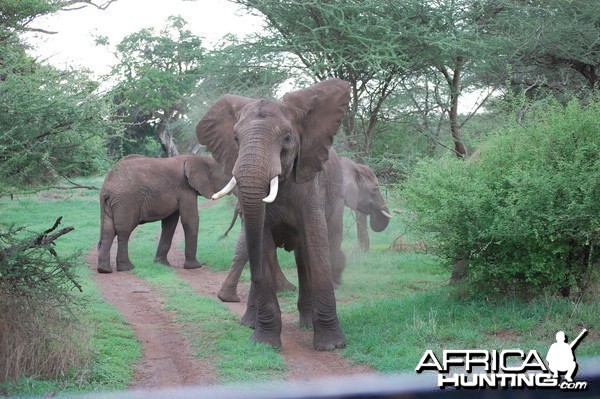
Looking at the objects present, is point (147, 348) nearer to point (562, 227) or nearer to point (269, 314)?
point (269, 314)

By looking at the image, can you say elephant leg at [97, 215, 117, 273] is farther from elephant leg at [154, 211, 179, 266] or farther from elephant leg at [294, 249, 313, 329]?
elephant leg at [294, 249, 313, 329]

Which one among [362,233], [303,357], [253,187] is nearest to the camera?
[253,187]

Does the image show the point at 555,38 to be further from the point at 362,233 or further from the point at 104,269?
the point at 104,269

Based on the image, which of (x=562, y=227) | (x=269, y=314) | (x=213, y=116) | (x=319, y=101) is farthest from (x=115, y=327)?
(x=562, y=227)

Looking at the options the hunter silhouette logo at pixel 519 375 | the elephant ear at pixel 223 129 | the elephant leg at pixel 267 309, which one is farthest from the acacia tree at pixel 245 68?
the hunter silhouette logo at pixel 519 375

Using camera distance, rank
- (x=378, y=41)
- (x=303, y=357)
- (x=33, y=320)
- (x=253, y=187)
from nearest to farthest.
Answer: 1. (x=33, y=320)
2. (x=253, y=187)
3. (x=303, y=357)
4. (x=378, y=41)

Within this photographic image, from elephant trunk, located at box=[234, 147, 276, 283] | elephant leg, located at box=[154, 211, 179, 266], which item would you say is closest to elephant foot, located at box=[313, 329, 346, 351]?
elephant trunk, located at box=[234, 147, 276, 283]

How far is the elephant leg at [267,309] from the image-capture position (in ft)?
24.6

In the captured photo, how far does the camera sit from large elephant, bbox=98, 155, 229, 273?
14070mm

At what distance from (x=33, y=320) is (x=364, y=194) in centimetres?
782

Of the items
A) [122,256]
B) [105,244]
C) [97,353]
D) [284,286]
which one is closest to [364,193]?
[284,286]

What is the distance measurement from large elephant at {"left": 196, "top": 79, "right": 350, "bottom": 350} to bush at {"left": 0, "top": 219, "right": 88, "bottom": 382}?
5.23 ft

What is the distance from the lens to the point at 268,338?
7488mm

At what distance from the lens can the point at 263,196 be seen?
6.71 meters
